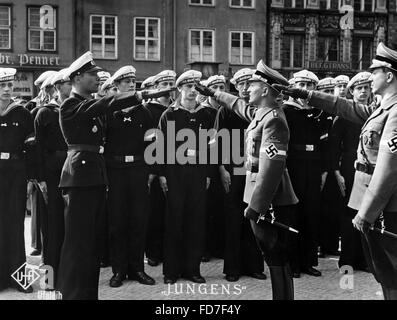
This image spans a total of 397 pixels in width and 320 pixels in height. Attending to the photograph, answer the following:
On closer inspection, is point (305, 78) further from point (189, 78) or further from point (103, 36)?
point (103, 36)

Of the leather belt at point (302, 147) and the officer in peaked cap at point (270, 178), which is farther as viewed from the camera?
the leather belt at point (302, 147)

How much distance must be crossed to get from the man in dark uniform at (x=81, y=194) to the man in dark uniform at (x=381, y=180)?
7.67 feet

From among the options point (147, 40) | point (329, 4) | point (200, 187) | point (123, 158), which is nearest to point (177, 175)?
point (200, 187)

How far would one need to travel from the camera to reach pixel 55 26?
25531mm

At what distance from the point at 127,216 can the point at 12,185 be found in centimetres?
135

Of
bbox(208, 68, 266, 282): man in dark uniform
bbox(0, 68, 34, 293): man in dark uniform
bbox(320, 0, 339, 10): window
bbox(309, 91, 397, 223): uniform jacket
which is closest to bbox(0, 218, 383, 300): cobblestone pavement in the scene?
bbox(208, 68, 266, 282): man in dark uniform

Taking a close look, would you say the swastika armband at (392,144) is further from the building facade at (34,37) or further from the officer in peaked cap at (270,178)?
the building facade at (34,37)

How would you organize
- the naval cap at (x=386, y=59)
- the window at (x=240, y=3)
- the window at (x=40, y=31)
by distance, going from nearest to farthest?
the naval cap at (x=386, y=59) < the window at (x=40, y=31) < the window at (x=240, y=3)

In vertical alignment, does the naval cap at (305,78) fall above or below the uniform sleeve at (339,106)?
above

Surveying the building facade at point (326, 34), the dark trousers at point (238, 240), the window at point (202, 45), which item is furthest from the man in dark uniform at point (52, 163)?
the window at point (202, 45)

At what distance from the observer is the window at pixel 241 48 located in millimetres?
27062

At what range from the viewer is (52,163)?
6523 millimetres
